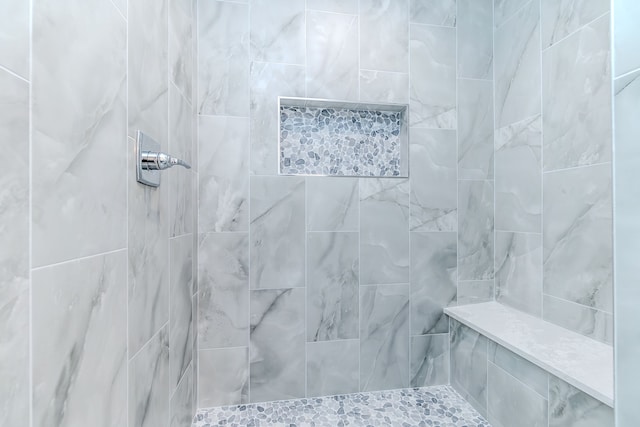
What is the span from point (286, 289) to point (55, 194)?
4.40ft

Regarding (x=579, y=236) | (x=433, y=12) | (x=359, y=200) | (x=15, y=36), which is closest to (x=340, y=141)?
(x=359, y=200)

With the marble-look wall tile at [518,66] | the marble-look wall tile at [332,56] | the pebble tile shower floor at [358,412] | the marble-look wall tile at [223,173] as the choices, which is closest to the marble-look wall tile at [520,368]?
the pebble tile shower floor at [358,412]

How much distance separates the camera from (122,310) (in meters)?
0.84

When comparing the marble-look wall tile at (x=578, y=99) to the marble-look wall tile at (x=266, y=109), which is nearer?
the marble-look wall tile at (x=578, y=99)

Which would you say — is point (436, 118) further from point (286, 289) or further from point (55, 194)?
point (55, 194)

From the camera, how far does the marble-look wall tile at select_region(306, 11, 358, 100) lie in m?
1.83

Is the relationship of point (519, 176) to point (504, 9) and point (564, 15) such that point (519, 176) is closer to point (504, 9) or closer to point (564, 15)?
point (564, 15)

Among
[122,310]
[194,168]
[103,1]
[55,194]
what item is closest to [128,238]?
[122,310]

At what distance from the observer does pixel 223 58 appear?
1753 millimetres

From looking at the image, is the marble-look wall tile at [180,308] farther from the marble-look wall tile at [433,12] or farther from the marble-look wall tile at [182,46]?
the marble-look wall tile at [433,12]

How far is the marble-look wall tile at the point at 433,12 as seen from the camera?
1.93 meters

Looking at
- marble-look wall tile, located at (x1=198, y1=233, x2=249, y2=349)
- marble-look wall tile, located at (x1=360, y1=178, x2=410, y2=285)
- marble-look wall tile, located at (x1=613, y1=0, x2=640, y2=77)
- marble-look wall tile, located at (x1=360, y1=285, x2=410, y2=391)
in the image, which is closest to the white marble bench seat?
marble-look wall tile, located at (x1=360, y1=285, x2=410, y2=391)

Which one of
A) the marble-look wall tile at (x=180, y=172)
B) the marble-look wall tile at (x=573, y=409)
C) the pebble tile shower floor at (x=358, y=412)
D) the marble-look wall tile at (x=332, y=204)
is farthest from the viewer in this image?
the marble-look wall tile at (x=332, y=204)

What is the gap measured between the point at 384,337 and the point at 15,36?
1899 millimetres
